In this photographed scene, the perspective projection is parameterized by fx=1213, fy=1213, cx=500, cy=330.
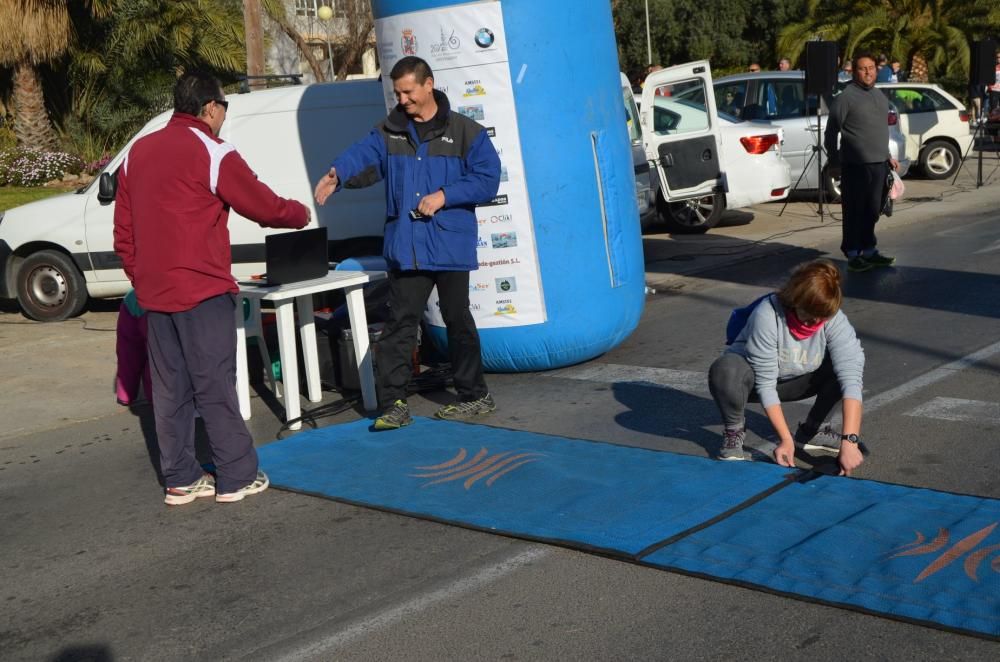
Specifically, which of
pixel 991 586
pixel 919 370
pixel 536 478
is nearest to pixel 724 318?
pixel 919 370

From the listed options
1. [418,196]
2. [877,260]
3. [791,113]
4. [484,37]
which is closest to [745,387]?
[418,196]

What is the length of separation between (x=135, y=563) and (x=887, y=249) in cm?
973

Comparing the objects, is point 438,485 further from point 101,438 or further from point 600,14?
point 600,14

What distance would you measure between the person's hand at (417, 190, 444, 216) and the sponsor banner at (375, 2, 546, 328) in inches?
40.1

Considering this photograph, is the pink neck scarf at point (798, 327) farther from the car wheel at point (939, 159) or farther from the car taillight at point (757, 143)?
the car wheel at point (939, 159)

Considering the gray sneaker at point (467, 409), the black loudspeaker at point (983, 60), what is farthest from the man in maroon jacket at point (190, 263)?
the black loudspeaker at point (983, 60)

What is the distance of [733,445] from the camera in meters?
5.86

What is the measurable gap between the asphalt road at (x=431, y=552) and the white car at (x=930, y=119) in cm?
1051

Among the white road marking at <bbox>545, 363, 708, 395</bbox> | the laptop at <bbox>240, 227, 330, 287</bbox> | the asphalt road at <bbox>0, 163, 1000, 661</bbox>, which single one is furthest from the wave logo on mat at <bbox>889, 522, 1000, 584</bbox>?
the laptop at <bbox>240, 227, 330, 287</bbox>

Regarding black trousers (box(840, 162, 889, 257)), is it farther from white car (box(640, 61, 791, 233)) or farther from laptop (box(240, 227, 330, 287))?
laptop (box(240, 227, 330, 287))

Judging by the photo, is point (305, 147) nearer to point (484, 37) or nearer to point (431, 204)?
point (484, 37)

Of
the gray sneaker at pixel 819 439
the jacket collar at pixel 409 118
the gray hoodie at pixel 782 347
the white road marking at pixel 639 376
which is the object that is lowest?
the gray sneaker at pixel 819 439

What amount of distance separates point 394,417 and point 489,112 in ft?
6.79

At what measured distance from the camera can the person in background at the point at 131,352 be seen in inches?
300
